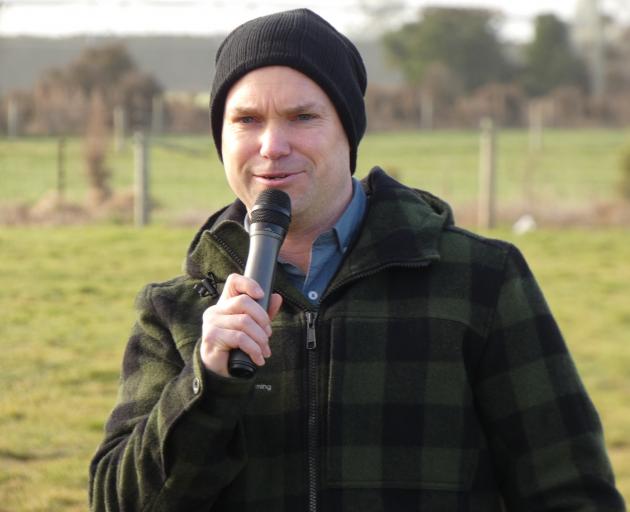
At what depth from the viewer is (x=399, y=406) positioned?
2357 millimetres

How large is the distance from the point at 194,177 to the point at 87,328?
17.0m

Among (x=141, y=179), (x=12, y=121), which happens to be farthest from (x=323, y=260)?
(x=12, y=121)

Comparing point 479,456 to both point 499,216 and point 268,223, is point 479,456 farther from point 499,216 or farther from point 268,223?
point 499,216

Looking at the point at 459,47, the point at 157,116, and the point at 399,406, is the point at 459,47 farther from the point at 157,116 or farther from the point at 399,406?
the point at 399,406

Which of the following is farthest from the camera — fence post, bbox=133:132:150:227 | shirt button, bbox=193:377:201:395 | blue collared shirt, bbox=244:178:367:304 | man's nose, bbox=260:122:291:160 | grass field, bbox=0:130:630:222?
grass field, bbox=0:130:630:222

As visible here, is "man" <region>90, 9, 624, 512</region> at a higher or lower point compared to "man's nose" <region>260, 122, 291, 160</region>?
lower

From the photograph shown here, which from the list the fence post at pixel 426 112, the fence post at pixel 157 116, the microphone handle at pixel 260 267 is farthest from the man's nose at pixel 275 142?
the fence post at pixel 426 112

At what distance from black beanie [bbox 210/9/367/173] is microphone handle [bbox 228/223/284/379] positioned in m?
0.40

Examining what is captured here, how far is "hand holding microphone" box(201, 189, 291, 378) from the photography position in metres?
1.94

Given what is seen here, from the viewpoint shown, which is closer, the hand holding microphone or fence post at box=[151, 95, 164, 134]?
the hand holding microphone

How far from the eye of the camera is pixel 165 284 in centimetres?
249

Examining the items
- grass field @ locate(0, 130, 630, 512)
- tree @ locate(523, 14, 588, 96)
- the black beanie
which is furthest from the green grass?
tree @ locate(523, 14, 588, 96)

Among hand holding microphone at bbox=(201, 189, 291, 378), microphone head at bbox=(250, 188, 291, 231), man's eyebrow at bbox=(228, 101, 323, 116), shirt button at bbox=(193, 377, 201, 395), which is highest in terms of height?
man's eyebrow at bbox=(228, 101, 323, 116)

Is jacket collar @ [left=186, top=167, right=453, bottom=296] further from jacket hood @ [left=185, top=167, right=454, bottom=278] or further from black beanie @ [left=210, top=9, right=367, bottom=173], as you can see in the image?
black beanie @ [left=210, top=9, right=367, bottom=173]
